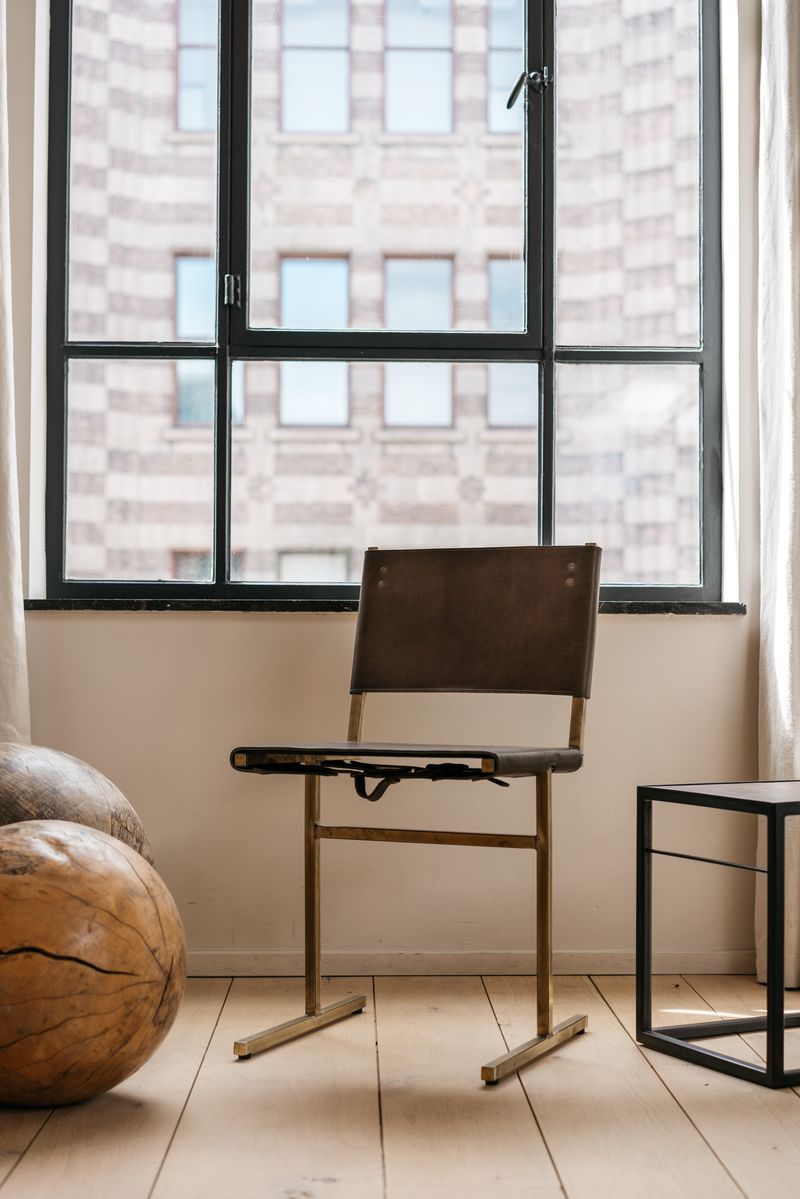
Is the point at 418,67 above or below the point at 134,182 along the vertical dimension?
above

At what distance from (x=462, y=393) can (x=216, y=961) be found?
1.39 metres

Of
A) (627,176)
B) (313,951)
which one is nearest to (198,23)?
(627,176)

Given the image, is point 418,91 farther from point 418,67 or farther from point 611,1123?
point 611,1123

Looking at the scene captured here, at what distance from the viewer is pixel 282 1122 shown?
1671 mm

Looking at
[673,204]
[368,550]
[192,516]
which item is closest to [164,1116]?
[368,550]

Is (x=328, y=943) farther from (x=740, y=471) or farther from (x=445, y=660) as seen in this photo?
(x=740, y=471)

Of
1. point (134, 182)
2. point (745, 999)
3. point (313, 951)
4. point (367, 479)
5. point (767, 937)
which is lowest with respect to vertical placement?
point (745, 999)

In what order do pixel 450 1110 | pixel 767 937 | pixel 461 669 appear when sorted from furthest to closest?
pixel 461 669 < pixel 767 937 < pixel 450 1110

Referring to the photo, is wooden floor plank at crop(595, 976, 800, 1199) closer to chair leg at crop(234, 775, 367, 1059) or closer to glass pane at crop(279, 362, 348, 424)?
chair leg at crop(234, 775, 367, 1059)

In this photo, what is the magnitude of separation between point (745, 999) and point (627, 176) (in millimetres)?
1856

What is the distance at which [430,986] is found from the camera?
8.09 feet

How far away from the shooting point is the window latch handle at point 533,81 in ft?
9.00

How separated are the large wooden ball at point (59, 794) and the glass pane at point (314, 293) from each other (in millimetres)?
1187

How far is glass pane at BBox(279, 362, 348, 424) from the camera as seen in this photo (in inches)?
108
